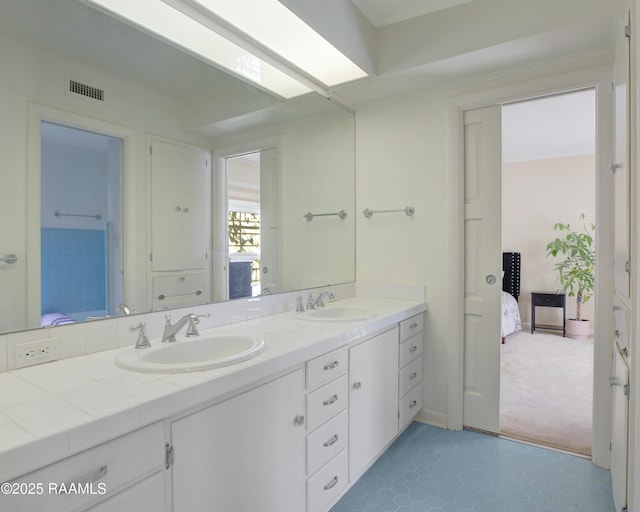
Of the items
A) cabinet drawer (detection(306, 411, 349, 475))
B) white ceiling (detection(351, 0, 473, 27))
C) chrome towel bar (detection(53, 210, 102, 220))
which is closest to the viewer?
chrome towel bar (detection(53, 210, 102, 220))

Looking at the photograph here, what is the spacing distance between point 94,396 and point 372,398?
1.40 m

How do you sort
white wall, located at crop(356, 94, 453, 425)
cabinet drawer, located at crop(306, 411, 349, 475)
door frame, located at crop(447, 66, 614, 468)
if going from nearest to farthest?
1. cabinet drawer, located at crop(306, 411, 349, 475)
2. door frame, located at crop(447, 66, 614, 468)
3. white wall, located at crop(356, 94, 453, 425)

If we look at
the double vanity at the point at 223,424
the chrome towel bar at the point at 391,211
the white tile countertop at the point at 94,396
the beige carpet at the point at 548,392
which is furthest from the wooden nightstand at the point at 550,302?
the white tile countertop at the point at 94,396

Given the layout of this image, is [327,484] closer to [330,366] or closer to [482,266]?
[330,366]

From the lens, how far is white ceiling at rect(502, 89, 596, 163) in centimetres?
363

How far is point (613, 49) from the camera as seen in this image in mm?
2023

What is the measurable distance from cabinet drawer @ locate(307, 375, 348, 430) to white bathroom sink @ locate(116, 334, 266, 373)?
354 mm

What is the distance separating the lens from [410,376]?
2.45 m

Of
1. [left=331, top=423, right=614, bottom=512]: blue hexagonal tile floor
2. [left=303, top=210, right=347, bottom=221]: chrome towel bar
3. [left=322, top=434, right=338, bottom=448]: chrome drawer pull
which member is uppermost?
[left=303, top=210, right=347, bottom=221]: chrome towel bar

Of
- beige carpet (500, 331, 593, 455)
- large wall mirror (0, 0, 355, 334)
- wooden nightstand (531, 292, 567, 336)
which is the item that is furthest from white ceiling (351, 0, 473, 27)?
wooden nightstand (531, 292, 567, 336)

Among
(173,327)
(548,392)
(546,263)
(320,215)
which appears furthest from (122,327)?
(546,263)

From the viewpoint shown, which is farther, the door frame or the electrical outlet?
the door frame

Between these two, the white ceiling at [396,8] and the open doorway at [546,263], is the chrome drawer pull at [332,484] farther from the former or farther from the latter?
the white ceiling at [396,8]

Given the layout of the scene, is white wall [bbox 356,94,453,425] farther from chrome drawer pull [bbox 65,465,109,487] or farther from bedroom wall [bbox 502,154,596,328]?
bedroom wall [bbox 502,154,596,328]
